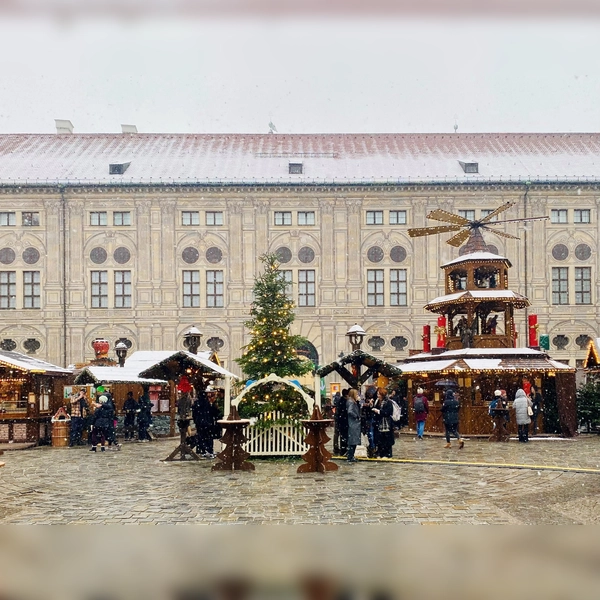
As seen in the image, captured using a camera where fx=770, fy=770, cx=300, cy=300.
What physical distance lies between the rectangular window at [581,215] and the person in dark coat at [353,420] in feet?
97.0

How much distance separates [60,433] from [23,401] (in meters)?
1.72

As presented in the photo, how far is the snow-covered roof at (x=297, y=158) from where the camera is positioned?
135ft

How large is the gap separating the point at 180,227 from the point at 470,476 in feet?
100

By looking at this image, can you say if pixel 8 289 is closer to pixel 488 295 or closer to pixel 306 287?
pixel 306 287

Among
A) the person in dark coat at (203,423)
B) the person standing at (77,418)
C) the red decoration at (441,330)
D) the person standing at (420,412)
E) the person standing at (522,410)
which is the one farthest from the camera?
the red decoration at (441,330)

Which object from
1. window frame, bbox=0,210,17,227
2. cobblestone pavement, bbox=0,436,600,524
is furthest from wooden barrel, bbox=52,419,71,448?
window frame, bbox=0,210,17,227

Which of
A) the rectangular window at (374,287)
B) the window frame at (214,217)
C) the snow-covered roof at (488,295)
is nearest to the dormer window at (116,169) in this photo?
the window frame at (214,217)

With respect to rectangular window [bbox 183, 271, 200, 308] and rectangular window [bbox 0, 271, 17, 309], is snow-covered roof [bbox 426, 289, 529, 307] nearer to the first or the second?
rectangular window [bbox 183, 271, 200, 308]

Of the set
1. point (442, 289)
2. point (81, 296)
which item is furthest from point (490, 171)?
point (81, 296)

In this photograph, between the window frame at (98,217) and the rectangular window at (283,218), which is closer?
the window frame at (98,217)

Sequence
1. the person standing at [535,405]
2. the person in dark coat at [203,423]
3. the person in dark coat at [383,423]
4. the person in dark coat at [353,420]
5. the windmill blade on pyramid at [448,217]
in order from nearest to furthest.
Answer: the person in dark coat at [353,420]
the person in dark coat at [383,423]
the person in dark coat at [203,423]
the person standing at [535,405]
the windmill blade on pyramid at [448,217]

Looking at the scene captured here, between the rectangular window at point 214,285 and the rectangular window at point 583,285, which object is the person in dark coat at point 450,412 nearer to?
the rectangular window at point 214,285

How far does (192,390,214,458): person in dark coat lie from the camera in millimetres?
17344

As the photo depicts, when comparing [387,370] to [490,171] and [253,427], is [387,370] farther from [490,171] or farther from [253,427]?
[490,171]
